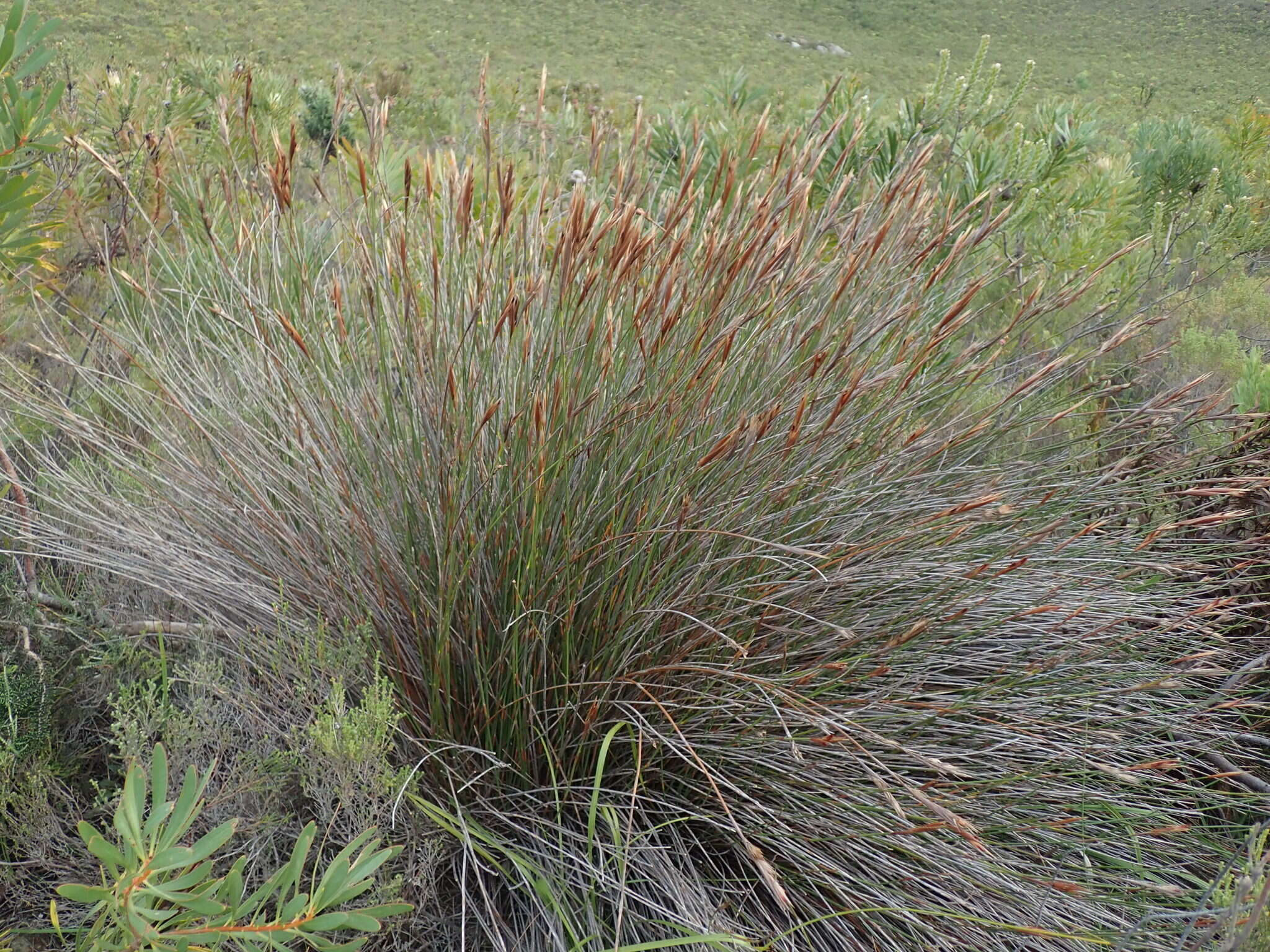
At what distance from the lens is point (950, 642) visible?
5.17 feet

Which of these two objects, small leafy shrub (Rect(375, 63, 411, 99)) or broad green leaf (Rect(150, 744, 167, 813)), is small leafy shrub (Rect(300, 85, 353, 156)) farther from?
broad green leaf (Rect(150, 744, 167, 813))

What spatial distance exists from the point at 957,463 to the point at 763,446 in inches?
22.3

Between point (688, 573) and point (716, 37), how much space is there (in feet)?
103

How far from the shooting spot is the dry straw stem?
4.66ft

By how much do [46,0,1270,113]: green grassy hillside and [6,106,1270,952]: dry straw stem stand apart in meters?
13.7

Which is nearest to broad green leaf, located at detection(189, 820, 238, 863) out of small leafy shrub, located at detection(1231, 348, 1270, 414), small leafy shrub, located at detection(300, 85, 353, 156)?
small leafy shrub, located at detection(1231, 348, 1270, 414)

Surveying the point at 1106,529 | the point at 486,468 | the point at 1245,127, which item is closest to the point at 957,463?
the point at 1106,529

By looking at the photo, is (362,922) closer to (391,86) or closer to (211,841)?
(211,841)

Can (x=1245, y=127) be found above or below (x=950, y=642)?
above

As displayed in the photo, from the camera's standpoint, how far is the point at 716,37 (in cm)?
2934

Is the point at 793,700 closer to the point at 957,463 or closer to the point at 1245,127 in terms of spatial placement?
the point at 957,463

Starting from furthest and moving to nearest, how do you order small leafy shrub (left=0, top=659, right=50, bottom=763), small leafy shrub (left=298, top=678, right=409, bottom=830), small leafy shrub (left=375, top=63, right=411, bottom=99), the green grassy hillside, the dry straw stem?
1. the green grassy hillside
2. small leafy shrub (left=375, top=63, right=411, bottom=99)
3. small leafy shrub (left=0, top=659, right=50, bottom=763)
4. the dry straw stem
5. small leafy shrub (left=298, top=678, right=409, bottom=830)

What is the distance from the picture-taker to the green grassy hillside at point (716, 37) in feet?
63.7

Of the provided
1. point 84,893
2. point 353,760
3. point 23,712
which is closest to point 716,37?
point 23,712
